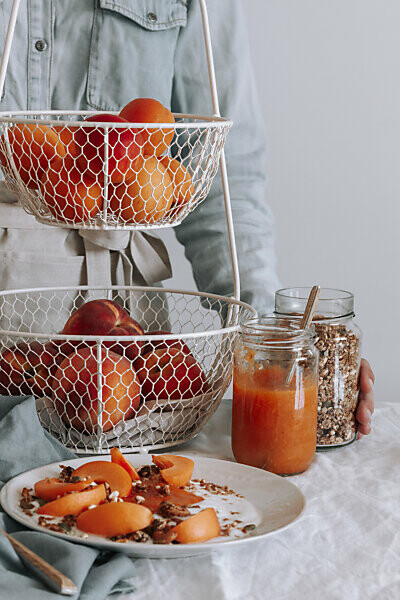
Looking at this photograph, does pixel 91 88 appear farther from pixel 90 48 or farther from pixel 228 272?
pixel 228 272

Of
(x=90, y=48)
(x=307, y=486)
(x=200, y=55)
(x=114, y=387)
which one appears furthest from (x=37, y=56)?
(x=307, y=486)

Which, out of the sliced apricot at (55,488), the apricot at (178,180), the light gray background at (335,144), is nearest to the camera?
the sliced apricot at (55,488)

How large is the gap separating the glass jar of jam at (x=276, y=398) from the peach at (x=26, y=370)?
0.19m

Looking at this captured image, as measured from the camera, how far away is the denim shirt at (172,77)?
111cm

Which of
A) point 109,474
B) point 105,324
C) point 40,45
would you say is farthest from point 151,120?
point 40,45

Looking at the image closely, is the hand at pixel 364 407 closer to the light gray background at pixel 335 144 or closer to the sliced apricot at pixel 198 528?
the sliced apricot at pixel 198 528

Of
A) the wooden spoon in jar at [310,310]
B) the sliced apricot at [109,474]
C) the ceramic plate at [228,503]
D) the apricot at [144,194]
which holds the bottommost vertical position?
the ceramic plate at [228,503]

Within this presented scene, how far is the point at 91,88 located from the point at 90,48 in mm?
58

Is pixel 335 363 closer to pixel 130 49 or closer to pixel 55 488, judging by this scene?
pixel 55 488

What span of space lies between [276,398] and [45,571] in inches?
11.7

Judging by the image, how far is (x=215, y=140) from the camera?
75 cm

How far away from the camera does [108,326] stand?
2.59 feet

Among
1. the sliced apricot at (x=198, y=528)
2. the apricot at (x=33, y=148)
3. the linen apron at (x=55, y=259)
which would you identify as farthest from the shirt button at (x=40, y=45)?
the sliced apricot at (x=198, y=528)

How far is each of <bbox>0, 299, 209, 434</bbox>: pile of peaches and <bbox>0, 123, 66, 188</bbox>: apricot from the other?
0.16 m
